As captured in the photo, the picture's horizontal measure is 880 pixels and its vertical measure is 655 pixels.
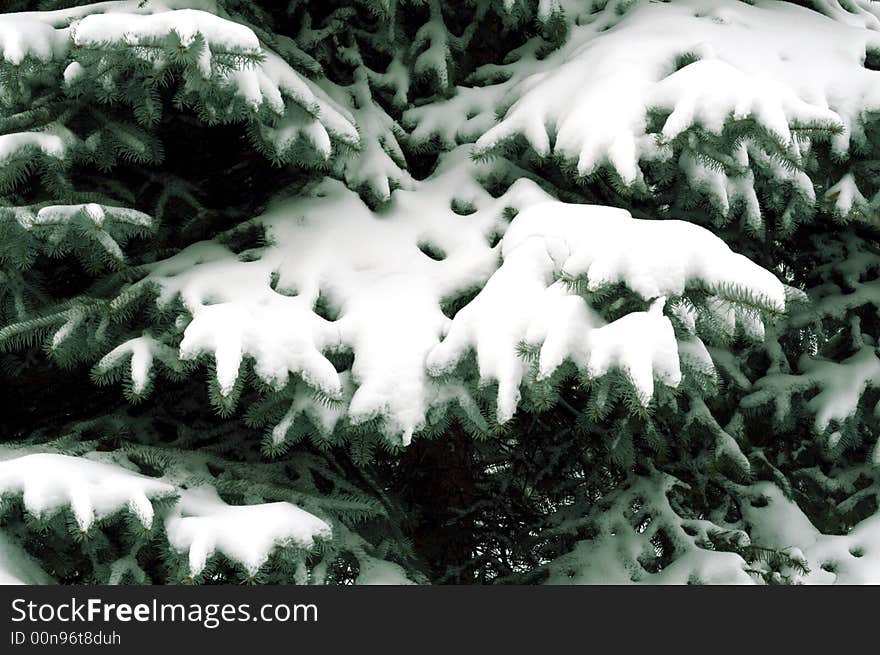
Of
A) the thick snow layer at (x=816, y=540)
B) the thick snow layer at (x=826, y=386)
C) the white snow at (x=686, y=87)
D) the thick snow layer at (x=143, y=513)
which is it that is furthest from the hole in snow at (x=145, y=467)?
the thick snow layer at (x=826, y=386)

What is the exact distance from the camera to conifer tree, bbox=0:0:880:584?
2834 mm

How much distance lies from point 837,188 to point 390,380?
205 centimetres

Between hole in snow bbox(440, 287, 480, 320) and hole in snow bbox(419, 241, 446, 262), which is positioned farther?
hole in snow bbox(419, 241, 446, 262)

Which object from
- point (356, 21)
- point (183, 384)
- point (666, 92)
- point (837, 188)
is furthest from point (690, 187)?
point (183, 384)

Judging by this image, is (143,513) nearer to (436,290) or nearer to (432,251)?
(436,290)

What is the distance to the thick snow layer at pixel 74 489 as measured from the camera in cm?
263

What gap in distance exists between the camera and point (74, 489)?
8.77ft

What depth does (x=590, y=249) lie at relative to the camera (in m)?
2.86

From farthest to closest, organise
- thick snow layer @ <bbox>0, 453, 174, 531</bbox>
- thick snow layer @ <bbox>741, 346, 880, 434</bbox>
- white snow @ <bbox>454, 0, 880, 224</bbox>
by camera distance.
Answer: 1. thick snow layer @ <bbox>741, 346, 880, 434</bbox>
2. white snow @ <bbox>454, 0, 880, 224</bbox>
3. thick snow layer @ <bbox>0, 453, 174, 531</bbox>

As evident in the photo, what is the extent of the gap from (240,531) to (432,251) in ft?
4.51

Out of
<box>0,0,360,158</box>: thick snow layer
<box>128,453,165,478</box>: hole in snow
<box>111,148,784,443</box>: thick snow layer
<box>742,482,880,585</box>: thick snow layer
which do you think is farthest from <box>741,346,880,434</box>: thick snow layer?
<box>128,453,165,478</box>: hole in snow

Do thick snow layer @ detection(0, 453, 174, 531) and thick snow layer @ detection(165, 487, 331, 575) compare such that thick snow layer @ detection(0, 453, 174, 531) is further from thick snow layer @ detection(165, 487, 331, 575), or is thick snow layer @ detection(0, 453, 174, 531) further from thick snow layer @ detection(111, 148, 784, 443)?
thick snow layer @ detection(111, 148, 784, 443)

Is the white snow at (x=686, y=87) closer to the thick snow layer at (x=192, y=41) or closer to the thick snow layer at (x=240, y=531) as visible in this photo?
the thick snow layer at (x=192, y=41)

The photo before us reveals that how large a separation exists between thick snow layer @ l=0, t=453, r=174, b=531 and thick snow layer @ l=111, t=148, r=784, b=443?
0.40 meters
